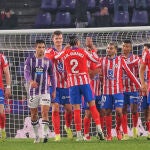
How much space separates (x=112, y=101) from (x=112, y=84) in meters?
0.33

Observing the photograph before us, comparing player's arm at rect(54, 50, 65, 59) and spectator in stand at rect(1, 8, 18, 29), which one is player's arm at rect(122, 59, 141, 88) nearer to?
player's arm at rect(54, 50, 65, 59)

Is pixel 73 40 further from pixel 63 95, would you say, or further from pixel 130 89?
→ pixel 130 89

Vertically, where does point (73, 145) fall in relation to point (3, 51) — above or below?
below

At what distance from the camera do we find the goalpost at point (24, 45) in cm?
1464

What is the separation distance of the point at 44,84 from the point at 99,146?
1.82 m

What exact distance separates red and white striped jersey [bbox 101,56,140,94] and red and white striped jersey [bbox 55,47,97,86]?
106 cm

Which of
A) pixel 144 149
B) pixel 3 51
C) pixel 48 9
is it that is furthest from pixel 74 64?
pixel 48 9

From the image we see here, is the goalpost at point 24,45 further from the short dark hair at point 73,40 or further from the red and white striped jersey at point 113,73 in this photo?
the short dark hair at point 73,40

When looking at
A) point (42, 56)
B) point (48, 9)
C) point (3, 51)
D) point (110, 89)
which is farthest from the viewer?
A: point (48, 9)

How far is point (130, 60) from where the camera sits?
1365cm

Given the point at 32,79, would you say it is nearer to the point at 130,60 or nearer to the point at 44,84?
the point at 44,84

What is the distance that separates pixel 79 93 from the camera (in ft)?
39.4

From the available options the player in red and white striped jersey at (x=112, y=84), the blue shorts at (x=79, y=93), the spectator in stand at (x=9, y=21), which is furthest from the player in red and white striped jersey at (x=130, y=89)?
the spectator in stand at (x=9, y=21)

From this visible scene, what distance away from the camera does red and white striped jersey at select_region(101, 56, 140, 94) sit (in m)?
13.1
